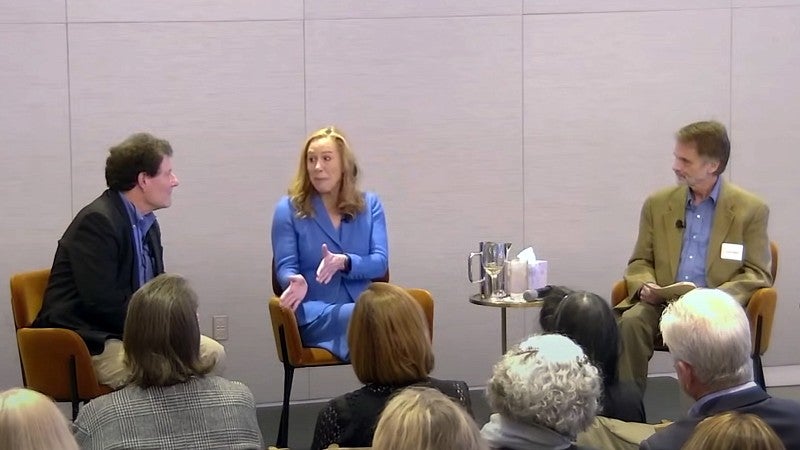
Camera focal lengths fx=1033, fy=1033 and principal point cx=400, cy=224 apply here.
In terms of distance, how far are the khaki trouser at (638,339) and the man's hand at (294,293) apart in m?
1.46

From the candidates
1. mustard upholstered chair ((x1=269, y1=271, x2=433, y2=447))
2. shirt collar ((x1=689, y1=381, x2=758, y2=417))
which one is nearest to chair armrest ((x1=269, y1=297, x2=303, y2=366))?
mustard upholstered chair ((x1=269, y1=271, x2=433, y2=447))

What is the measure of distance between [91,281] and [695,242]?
281 centimetres

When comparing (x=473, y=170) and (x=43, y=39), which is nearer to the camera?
(x=43, y=39)

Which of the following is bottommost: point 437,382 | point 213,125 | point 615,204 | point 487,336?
point 487,336

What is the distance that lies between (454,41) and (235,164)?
1.39 meters

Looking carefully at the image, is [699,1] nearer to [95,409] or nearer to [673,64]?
[673,64]

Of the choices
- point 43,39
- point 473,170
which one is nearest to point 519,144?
point 473,170

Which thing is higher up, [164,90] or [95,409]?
[164,90]

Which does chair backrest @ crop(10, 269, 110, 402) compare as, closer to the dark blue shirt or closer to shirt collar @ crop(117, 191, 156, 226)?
the dark blue shirt

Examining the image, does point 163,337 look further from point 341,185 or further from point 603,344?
point 341,185

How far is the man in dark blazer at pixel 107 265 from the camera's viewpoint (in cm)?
418

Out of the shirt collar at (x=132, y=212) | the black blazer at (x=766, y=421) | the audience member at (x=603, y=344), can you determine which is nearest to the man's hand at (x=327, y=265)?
the shirt collar at (x=132, y=212)

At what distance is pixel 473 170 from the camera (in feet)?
19.2

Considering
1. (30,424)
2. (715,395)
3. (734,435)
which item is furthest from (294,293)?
(734,435)
